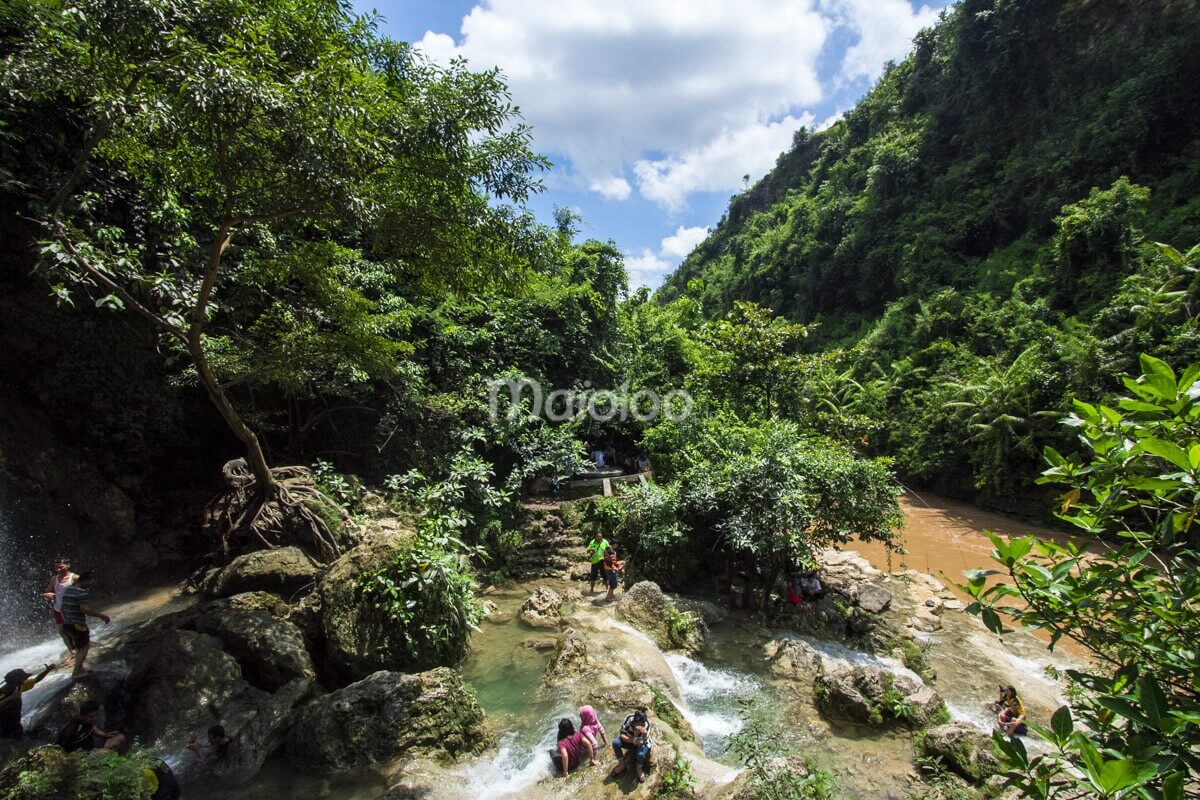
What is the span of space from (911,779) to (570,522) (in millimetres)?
8658

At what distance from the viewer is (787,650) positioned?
901 centimetres

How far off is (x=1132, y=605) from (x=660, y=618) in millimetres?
8414

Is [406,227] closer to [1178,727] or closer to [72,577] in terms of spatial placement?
[72,577]

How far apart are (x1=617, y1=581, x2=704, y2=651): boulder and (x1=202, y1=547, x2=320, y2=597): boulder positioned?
5300mm

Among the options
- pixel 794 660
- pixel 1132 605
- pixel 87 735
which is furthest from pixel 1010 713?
pixel 87 735

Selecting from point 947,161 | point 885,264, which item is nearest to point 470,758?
point 885,264

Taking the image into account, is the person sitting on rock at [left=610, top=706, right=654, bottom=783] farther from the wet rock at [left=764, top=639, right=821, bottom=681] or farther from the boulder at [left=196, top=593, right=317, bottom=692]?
the boulder at [left=196, top=593, right=317, bottom=692]

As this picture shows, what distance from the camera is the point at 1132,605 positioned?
6.24 ft

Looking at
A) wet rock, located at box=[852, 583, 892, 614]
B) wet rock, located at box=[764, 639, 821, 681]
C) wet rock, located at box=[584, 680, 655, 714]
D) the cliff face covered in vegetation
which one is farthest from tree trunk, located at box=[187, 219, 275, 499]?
the cliff face covered in vegetation

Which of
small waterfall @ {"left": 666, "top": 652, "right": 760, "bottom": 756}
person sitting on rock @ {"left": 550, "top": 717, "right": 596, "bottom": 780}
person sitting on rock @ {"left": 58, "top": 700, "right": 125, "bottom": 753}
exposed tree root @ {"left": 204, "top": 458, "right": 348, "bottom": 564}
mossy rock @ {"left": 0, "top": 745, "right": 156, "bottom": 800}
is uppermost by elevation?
exposed tree root @ {"left": 204, "top": 458, "right": 348, "bottom": 564}

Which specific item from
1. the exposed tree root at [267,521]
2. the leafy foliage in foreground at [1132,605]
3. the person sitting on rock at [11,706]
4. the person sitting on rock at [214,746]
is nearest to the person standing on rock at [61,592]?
the person sitting on rock at [11,706]

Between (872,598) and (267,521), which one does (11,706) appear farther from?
(872,598)

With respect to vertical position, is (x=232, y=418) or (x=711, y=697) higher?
(x=232, y=418)

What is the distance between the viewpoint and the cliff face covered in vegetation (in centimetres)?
1788
